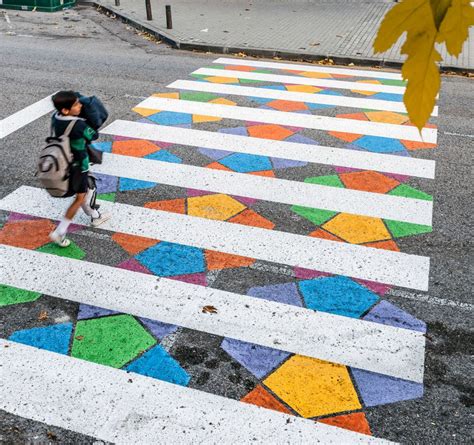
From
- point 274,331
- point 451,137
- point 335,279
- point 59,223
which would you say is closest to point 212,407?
point 274,331

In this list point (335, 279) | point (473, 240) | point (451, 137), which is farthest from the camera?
point (451, 137)

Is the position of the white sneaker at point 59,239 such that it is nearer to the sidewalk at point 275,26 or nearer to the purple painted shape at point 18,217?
the purple painted shape at point 18,217

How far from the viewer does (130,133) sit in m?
8.17

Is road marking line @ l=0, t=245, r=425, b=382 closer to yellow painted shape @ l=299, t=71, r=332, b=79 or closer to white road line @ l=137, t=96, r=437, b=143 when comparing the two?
white road line @ l=137, t=96, r=437, b=143

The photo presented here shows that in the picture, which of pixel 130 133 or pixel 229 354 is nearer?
pixel 229 354

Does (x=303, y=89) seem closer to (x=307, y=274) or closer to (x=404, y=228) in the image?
(x=404, y=228)

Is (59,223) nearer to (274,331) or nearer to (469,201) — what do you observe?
(274,331)

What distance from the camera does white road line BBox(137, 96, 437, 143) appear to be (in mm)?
8328

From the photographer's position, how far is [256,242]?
5.56 metres

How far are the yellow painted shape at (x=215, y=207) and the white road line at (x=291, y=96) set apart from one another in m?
4.02

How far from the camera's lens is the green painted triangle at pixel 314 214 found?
5.97 metres

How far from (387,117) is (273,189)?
11.2 feet

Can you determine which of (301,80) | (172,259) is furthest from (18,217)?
(301,80)

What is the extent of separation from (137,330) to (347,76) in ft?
28.1
